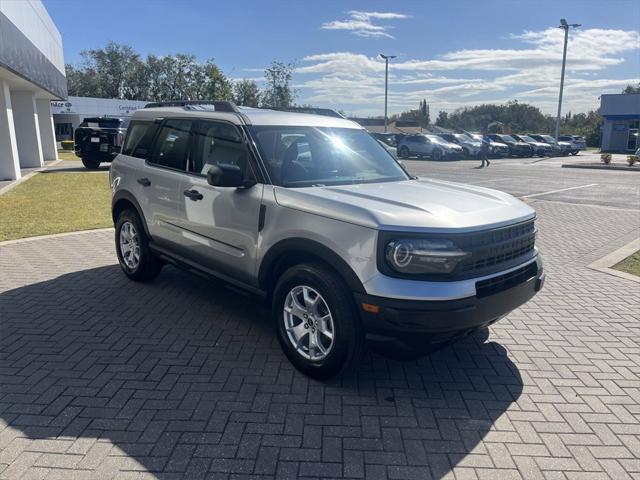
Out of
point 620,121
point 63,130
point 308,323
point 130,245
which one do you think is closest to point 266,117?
point 308,323

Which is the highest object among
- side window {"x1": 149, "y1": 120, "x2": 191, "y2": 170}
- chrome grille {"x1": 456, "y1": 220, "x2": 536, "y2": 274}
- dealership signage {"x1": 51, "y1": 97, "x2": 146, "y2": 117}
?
dealership signage {"x1": 51, "y1": 97, "x2": 146, "y2": 117}

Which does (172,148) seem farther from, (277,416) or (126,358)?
(277,416)

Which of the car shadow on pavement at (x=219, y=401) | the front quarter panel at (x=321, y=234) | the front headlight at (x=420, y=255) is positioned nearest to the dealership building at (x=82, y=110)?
the car shadow on pavement at (x=219, y=401)

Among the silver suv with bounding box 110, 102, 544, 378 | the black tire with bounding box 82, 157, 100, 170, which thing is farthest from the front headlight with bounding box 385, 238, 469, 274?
the black tire with bounding box 82, 157, 100, 170

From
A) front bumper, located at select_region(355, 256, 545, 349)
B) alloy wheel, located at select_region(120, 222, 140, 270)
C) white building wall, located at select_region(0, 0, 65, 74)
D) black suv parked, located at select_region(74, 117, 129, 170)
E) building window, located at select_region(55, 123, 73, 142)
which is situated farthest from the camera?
building window, located at select_region(55, 123, 73, 142)

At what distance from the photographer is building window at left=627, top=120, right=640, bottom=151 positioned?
46.7 metres

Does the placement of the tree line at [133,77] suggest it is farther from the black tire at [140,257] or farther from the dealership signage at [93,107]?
the black tire at [140,257]

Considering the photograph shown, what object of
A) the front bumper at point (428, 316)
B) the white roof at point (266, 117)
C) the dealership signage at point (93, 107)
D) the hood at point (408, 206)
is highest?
the dealership signage at point (93, 107)

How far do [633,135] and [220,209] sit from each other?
5292cm

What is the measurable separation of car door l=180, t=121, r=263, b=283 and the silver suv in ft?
0.05

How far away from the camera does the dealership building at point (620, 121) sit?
152ft

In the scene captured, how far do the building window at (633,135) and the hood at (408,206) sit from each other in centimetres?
5096

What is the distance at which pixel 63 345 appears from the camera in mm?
4348

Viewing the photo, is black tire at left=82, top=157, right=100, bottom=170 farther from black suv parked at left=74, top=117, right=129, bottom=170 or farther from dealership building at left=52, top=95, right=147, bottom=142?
dealership building at left=52, top=95, right=147, bottom=142
